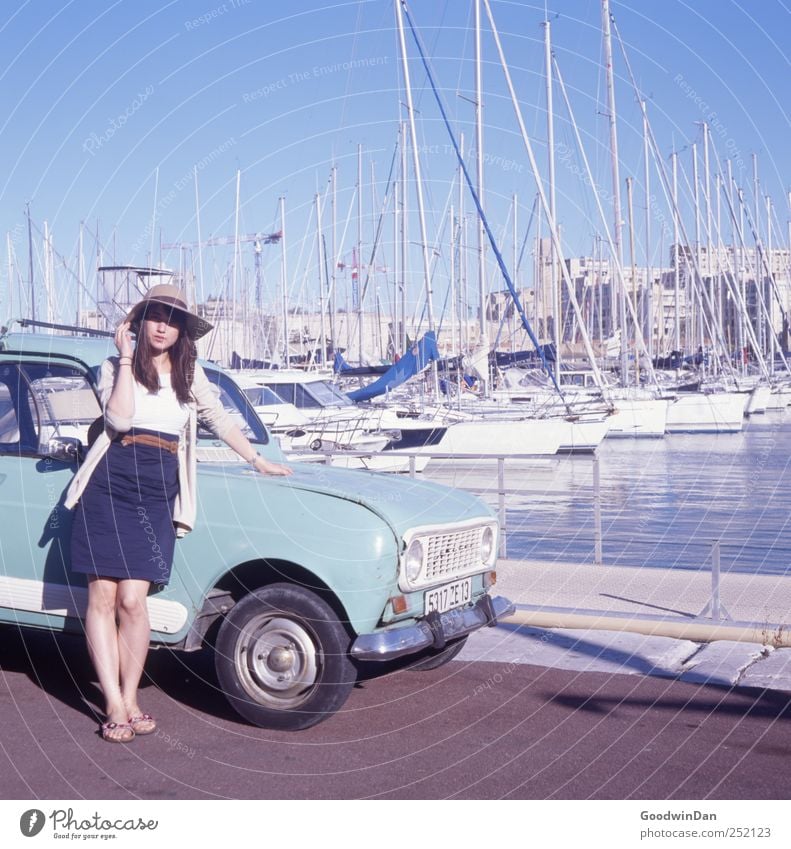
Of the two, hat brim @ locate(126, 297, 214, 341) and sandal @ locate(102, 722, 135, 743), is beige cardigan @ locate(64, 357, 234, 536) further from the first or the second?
sandal @ locate(102, 722, 135, 743)

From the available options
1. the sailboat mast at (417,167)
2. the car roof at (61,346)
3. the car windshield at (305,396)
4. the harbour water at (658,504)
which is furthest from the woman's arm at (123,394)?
the car windshield at (305,396)

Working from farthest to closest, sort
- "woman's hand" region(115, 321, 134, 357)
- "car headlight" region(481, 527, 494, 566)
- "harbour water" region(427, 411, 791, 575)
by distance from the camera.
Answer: "harbour water" region(427, 411, 791, 575)
"car headlight" region(481, 527, 494, 566)
"woman's hand" region(115, 321, 134, 357)

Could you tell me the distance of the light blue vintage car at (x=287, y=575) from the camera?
572 centimetres

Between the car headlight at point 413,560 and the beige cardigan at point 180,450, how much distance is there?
100 centimetres

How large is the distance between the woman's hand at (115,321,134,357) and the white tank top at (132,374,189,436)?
6.5 inches

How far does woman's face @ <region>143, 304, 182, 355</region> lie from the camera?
569 centimetres

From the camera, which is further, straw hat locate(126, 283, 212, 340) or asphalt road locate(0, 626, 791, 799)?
straw hat locate(126, 283, 212, 340)

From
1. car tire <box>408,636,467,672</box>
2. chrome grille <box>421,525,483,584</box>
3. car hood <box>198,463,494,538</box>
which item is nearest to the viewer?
car hood <box>198,463,494,538</box>

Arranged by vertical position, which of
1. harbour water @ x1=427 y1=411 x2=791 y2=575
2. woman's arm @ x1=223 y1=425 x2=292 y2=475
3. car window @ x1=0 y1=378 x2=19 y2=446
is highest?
car window @ x1=0 y1=378 x2=19 y2=446

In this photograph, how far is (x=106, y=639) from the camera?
5660 mm

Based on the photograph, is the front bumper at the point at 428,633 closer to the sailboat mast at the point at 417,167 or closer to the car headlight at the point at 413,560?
the car headlight at the point at 413,560

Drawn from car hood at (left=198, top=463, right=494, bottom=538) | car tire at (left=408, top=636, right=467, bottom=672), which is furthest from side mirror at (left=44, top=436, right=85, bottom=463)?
car tire at (left=408, top=636, right=467, bottom=672)

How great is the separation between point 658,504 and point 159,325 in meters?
17.4
